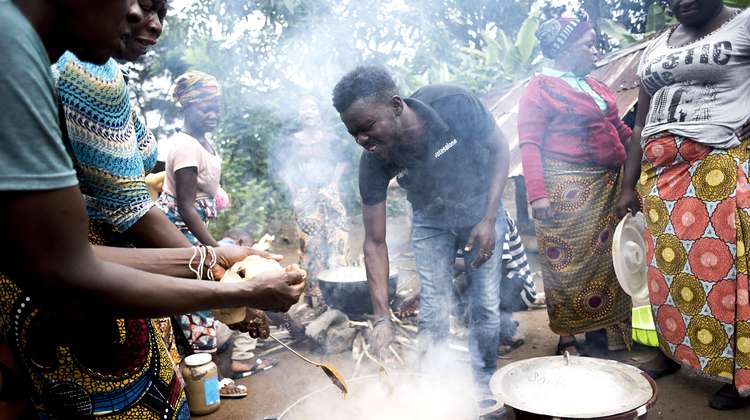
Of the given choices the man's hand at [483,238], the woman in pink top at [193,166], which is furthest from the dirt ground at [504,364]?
the woman in pink top at [193,166]

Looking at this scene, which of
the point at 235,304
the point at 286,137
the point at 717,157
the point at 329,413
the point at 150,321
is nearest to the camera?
the point at 235,304

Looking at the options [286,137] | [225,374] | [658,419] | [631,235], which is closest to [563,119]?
[631,235]

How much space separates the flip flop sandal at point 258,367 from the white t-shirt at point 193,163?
1.67 meters

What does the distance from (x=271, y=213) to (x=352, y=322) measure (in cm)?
609

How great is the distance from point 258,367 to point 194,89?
259 centimetres

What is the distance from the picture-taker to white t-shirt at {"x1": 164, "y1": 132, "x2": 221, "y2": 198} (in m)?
3.98

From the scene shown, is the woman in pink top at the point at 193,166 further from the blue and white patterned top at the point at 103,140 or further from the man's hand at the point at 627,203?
the man's hand at the point at 627,203

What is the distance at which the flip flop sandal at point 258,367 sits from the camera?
472cm

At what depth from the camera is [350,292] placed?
517cm

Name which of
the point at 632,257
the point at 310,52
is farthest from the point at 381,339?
the point at 310,52

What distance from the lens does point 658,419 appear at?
10.8ft

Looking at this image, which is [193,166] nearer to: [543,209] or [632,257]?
[543,209]

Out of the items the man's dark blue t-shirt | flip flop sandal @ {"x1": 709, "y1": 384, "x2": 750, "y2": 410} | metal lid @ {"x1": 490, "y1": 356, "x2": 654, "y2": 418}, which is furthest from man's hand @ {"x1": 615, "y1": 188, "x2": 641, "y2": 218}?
metal lid @ {"x1": 490, "y1": 356, "x2": 654, "y2": 418}

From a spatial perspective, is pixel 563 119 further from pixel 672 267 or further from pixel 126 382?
pixel 126 382
